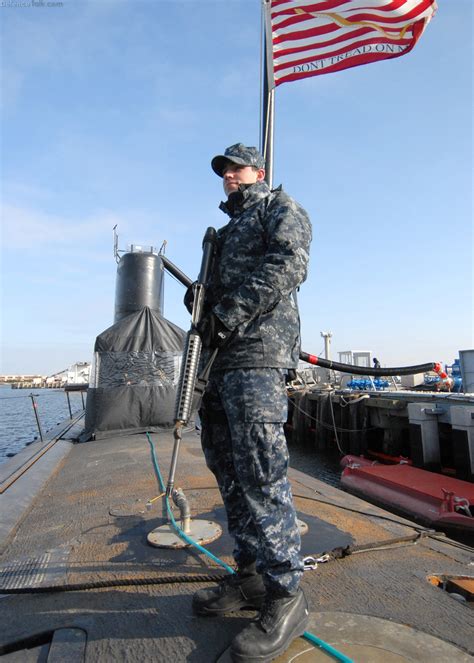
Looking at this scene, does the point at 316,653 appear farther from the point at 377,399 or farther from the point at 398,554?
the point at 377,399

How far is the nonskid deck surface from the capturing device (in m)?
1.80

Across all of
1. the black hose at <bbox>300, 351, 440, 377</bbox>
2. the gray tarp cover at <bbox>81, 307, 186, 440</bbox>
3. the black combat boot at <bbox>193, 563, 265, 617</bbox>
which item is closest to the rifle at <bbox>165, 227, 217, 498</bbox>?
the black combat boot at <bbox>193, 563, 265, 617</bbox>

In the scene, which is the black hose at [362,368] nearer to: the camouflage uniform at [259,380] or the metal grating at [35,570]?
the camouflage uniform at [259,380]

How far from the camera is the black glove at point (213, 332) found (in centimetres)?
205

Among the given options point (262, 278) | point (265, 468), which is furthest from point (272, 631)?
point (262, 278)

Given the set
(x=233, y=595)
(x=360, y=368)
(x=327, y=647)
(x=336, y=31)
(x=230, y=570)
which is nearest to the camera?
(x=327, y=647)

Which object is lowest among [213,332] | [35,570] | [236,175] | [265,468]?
[35,570]

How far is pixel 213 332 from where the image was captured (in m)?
2.06

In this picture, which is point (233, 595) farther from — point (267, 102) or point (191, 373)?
point (267, 102)

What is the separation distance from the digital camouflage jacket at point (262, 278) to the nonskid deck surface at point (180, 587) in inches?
46.0

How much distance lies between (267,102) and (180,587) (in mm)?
4686

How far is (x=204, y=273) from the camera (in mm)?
2383

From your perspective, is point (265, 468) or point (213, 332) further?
point (213, 332)

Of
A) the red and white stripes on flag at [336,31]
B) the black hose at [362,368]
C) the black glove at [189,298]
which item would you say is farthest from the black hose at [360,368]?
the red and white stripes on flag at [336,31]
